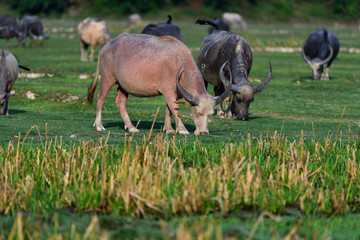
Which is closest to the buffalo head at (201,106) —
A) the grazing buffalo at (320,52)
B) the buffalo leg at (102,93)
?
the buffalo leg at (102,93)

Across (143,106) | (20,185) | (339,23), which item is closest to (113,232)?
(20,185)

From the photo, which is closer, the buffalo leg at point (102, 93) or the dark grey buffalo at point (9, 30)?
the buffalo leg at point (102, 93)

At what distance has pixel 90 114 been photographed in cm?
1666

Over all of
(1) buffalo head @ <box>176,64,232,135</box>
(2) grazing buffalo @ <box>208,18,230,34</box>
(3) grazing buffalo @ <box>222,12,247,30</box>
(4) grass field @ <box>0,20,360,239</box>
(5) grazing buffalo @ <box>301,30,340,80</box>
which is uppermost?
(3) grazing buffalo @ <box>222,12,247,30</box>

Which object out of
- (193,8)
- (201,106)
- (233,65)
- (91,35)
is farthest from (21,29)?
(193,8)

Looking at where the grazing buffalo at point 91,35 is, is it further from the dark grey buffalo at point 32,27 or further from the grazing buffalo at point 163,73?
the grazing buffalo at point 163,73

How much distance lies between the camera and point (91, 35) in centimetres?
3381

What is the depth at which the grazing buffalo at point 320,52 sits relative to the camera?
87.6 feet

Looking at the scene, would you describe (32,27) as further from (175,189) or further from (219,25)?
(175,189)

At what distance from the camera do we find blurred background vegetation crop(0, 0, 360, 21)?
7750 centimetres

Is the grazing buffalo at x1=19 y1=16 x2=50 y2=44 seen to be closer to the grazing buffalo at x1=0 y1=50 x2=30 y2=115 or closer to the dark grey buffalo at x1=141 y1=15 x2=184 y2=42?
the dark grey buffalo at x1=141 y1=15 x2=184 y2=42

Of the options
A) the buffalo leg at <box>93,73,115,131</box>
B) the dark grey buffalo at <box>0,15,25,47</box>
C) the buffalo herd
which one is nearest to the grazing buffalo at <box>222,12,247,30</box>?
the dark grey buffalo at <box>0,15,25,47</box>

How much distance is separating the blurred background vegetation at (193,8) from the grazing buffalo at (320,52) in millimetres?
48194

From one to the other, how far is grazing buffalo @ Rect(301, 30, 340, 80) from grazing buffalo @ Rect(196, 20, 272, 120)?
990 centimetres
